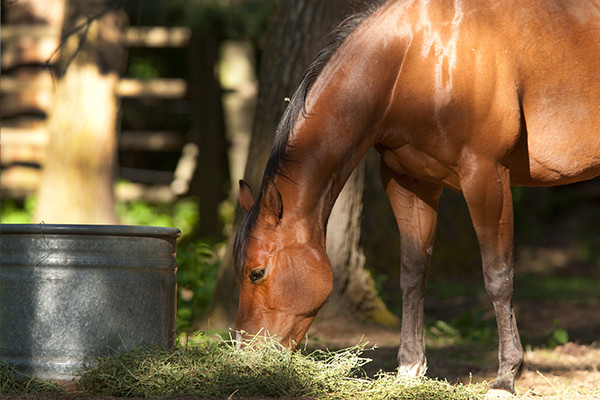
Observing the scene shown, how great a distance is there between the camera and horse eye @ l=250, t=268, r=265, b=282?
339 cm

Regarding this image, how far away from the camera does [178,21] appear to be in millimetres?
10391

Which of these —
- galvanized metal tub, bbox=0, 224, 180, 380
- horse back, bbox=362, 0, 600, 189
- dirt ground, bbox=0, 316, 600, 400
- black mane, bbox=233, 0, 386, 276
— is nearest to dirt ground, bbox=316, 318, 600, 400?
dirt ground, bbox=0, 316, 600, 400

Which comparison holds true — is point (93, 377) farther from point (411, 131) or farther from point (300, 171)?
point (411, 131)

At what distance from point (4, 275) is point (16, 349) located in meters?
0.35

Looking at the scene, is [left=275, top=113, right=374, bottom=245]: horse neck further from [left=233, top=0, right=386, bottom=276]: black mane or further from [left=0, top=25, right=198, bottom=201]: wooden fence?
[left=0, top=25, right=198, bottom=201]: wooden fence

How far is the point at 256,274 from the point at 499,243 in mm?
1240

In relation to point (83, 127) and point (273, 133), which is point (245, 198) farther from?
point (83, 127)

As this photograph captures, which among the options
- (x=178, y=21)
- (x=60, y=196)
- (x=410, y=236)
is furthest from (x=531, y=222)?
(x=410, y=236)

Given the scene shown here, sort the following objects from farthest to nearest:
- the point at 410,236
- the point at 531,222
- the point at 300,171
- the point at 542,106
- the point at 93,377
A: 1. the point at 531,222
2. the point at 410,236
3. the point at 542,106
4. the point at 300,171
5. the point at 93,377

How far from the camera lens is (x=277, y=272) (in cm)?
338

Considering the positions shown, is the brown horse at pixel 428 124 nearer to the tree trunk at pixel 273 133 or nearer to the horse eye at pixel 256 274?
the horse eye at pixel 256 274

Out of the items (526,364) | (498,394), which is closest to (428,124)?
(498,394)

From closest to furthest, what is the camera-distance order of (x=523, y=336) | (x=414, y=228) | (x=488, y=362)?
1. (x=414, y=228)
2. (x=488, y=362)
3. (x=523, y=336)

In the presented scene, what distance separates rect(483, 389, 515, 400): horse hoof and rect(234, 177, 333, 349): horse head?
894mm
